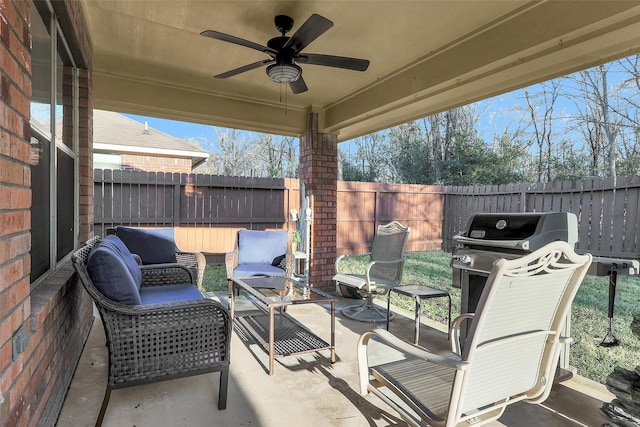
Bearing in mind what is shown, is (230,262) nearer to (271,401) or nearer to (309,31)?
(271,401)

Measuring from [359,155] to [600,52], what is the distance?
14666 mm

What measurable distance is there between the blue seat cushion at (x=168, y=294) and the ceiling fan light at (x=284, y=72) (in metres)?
1.91

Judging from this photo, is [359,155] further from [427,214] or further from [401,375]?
[401,375]

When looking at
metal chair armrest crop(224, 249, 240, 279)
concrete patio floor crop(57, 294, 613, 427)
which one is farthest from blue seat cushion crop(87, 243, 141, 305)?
metal chair armrest crop(224, 249, 240, 279)

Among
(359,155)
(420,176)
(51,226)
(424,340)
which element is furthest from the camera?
(359,155)

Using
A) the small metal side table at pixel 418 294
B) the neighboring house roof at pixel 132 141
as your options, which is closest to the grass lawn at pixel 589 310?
the small metal side table at pixel 418 294

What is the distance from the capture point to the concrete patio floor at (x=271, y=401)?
2012 millimetres

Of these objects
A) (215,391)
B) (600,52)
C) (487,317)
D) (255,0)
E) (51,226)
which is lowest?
(215,391)

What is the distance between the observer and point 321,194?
5.13 meters

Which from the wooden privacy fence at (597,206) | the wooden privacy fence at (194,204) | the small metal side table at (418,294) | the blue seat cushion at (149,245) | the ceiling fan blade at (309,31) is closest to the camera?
the ceiling fan blade at (309,31)

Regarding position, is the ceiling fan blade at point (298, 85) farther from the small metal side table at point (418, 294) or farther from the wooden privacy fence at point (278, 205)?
the wooden privacy fence at point (278, 205)

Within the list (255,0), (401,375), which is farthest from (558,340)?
(255,0)

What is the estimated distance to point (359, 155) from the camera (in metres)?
17.1

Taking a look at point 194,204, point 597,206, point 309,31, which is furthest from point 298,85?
point 597,206
